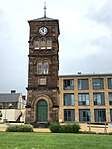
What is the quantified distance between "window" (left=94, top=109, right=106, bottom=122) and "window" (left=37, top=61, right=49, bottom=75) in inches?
961

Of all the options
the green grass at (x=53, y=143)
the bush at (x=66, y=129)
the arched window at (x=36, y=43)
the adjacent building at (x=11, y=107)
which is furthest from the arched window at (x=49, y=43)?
the adjacent building at (x=11, y=107)

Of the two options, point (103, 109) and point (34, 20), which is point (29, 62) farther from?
point (103, 109)

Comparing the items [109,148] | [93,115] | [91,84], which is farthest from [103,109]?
[109,148]

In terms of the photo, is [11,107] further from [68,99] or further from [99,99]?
[99,99]

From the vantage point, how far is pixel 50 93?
3036cm

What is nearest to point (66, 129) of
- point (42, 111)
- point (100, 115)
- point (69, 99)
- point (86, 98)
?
point (42, 111)

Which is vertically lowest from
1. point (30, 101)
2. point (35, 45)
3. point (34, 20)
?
point (30, 101)

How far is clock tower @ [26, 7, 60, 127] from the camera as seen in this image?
29984 mm

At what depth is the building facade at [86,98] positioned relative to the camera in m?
51.8

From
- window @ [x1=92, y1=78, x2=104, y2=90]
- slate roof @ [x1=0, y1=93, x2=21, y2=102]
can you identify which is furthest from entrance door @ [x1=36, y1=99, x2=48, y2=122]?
slate roof @ [x1=0, y1=93, x2=21, y2=102]

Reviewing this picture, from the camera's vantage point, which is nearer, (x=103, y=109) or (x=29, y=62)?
(x=29, y=62)

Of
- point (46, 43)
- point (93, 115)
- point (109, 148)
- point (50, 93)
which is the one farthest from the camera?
point (93, 115)

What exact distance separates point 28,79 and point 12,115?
38.4 metres

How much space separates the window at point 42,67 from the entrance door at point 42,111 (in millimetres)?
3798
